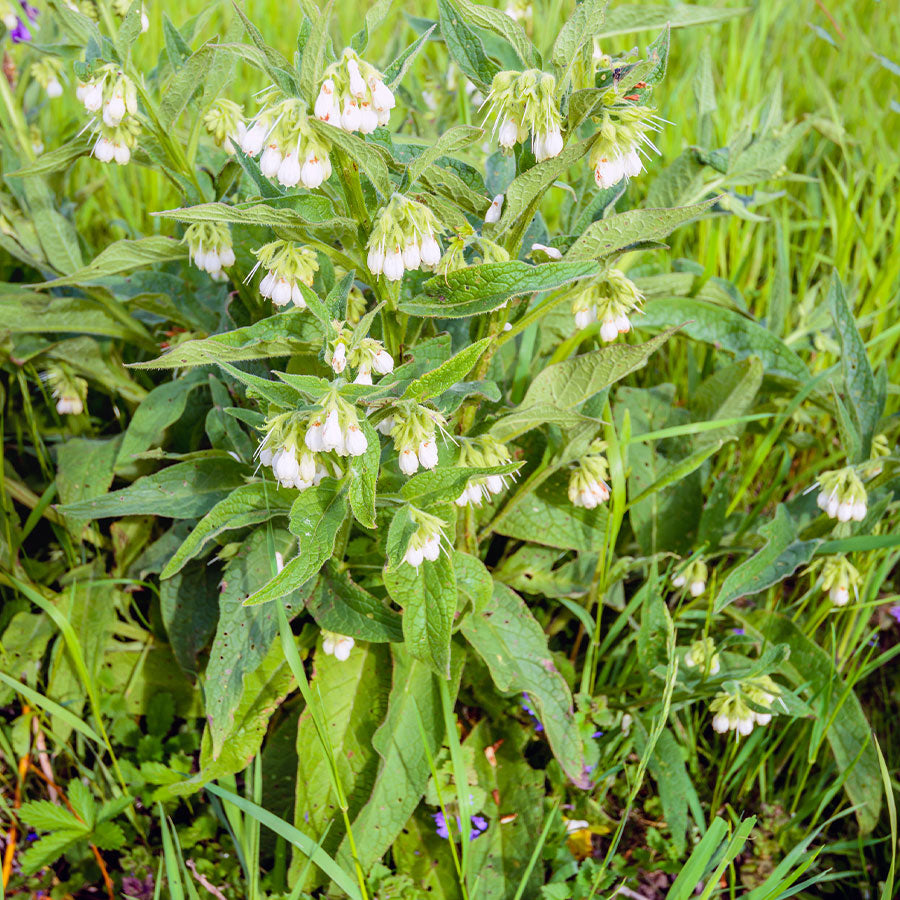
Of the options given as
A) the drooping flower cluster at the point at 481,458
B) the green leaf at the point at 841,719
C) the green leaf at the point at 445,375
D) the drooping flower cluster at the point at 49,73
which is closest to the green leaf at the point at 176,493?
the drooping flower cluster at the point at 481,458

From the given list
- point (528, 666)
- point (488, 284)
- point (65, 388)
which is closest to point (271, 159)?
→ point (488, 284)

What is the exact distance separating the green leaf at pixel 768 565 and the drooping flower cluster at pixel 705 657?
0.09 m

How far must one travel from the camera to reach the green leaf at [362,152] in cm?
Answer: 120

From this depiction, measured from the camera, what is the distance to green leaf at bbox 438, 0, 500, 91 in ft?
4.71

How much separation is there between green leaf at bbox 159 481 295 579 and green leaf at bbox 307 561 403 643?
0.18 m

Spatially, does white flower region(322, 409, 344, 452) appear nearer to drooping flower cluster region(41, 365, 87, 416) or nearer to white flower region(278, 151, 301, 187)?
white flower region(278, 151, 301, 187)

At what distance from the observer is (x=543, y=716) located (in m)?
1.78

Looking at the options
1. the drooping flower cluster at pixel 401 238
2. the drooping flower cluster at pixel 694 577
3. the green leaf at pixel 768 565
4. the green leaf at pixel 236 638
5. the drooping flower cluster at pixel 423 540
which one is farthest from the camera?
the drooping flower cluster at pixel 694 577

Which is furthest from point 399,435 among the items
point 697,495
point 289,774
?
point 697,495

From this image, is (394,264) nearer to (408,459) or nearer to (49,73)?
(408,459)

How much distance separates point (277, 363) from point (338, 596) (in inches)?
20.6

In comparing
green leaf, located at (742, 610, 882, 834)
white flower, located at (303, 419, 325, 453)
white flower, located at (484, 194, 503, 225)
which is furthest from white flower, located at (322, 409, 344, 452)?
green leaf, located at (742, 610, 882, 834)

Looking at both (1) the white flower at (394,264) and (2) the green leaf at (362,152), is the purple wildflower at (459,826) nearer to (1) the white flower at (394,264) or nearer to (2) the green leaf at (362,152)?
(1) the white flower at (394,264)

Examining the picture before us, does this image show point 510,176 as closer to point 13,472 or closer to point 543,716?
point 543,716
